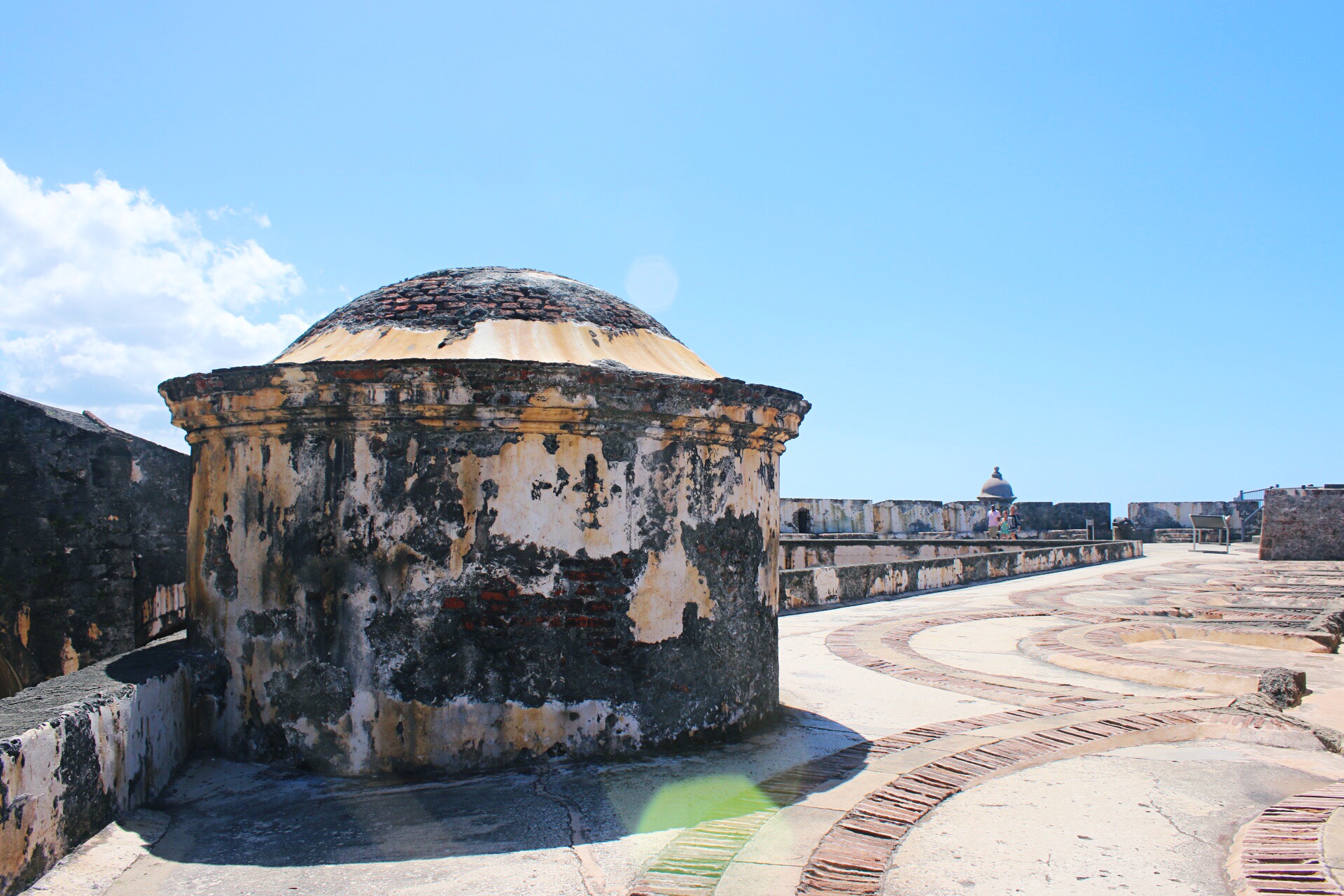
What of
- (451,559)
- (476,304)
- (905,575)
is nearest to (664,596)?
(451,559)

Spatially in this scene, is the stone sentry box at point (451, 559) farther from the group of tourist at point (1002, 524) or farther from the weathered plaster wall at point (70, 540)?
the group of tourist at point (1002, 524)

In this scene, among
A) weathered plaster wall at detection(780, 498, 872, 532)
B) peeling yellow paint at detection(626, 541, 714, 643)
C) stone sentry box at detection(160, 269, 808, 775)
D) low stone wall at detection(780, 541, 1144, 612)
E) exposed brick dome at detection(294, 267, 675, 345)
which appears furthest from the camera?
weathered plaster wall at detection(780, 498, 872, 532)

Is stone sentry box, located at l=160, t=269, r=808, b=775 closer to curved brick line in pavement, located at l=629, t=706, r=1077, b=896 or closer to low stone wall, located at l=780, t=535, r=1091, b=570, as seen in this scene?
curved brick line in pavement, located at l=629, t=706, r=1077, b=896

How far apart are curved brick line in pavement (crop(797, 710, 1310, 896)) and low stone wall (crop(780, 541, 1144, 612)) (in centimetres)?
591

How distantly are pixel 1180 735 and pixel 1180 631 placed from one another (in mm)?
4665

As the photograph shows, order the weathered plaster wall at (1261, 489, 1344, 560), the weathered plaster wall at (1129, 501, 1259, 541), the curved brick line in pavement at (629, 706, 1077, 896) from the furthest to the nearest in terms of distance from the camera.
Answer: the weathered plaster wall at (1129, 501, 1259, 541)
the weathered plaster wall at (1261, 489, 1344, 560)
the curved brick line in pavement at (629, 706, 1077, 896)

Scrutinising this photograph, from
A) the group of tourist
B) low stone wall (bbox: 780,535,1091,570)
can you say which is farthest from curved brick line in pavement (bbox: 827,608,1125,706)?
the group of tourist

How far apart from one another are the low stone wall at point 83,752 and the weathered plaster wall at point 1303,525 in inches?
819

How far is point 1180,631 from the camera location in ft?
27.2

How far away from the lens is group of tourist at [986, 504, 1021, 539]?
24.4 metres

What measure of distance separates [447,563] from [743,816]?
1.50 m

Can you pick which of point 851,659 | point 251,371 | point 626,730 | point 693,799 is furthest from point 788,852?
point 851,659

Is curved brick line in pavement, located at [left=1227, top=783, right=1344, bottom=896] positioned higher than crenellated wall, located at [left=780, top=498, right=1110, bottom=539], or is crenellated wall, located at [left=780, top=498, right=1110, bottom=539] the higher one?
crenellated wall, located at [left=780, top=498, right=1110, bottom=539]

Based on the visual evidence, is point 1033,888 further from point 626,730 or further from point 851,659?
point 851,659
